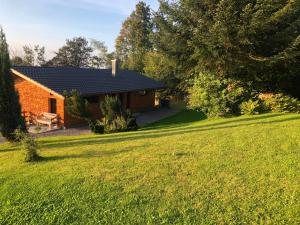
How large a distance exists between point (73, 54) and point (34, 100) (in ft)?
141

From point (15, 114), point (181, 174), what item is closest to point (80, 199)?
point (181, 174)

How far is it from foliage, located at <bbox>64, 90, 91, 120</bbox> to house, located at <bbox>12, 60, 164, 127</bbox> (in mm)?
547

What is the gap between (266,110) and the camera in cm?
1650

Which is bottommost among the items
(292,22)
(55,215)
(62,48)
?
(55,215)

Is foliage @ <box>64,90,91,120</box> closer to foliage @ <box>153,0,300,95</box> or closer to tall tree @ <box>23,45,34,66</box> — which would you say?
foliage @ <box>153,0,300,95</box>

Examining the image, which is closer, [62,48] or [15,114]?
[15,114]

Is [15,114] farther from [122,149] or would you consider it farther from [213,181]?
[213,181]

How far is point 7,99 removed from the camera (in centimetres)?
1168

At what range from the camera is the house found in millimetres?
18297

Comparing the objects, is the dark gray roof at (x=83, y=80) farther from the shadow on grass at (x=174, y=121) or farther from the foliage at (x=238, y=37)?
the foliage at (x=238, y=37)

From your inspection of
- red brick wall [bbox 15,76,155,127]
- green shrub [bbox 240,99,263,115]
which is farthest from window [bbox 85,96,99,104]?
green shrub [bbox 240,99,263,115]

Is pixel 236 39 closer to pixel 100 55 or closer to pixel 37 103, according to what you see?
pixel 37 103

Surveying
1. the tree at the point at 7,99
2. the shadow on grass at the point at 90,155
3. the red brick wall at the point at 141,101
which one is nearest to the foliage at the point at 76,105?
the tree at the point at 7,99

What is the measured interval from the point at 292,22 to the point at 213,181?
17.9m
